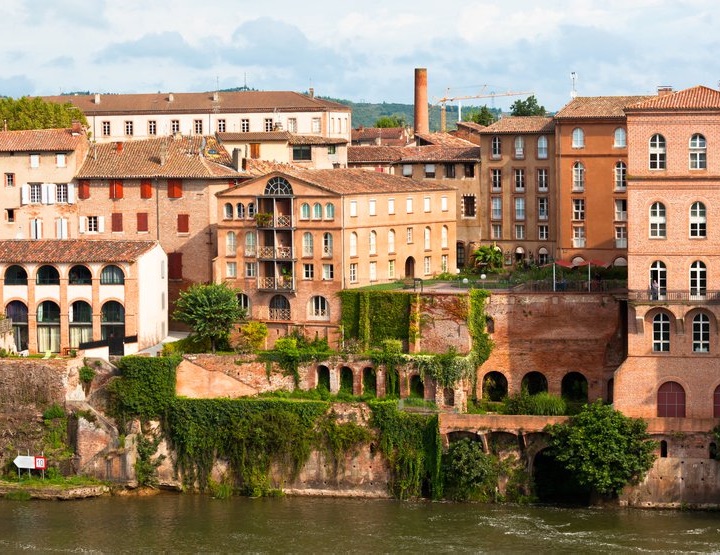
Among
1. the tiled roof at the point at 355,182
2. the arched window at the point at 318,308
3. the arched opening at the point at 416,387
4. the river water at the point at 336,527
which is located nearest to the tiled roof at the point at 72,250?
the tiled roof at the point at 355,182

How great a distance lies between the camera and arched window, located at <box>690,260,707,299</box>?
6756 cm

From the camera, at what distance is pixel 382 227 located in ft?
263

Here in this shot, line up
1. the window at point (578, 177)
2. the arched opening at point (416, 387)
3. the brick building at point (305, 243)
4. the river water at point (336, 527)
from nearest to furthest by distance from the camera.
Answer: the river water at point (336, 527), the arched opening at point (416, 387), the brick building at point (305, 243), the window at point (578, 177)

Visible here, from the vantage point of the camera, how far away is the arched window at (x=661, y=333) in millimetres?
67875

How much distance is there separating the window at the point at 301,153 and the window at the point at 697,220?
2992 cm

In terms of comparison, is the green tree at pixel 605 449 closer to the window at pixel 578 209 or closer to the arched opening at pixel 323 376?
the arched opening at pixel 323 376

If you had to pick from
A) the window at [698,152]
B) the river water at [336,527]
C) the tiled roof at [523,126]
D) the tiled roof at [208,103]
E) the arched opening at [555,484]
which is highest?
the tiled roof at [208,103]

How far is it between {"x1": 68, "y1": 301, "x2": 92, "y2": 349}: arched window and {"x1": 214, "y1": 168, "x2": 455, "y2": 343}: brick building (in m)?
5.61

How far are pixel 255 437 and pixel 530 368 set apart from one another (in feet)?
36.8

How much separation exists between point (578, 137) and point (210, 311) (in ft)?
70.3

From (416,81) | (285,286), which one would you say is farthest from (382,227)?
(416,81)

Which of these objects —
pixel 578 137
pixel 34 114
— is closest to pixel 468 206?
pixel 578 137

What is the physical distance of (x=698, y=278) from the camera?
67750 mm

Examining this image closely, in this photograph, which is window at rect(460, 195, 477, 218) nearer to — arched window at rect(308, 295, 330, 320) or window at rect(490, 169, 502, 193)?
window at rect(490, 169, 502, 193)
